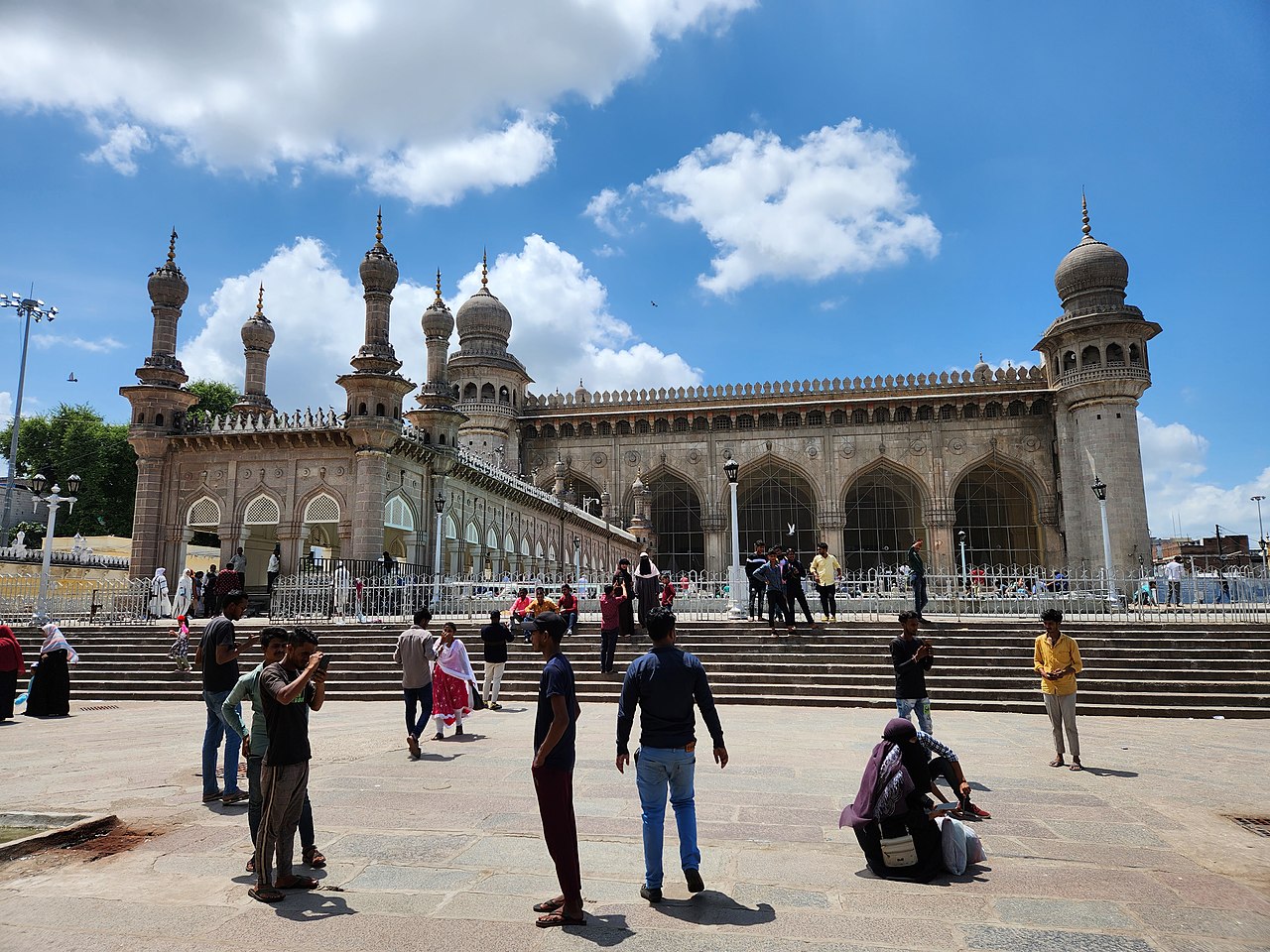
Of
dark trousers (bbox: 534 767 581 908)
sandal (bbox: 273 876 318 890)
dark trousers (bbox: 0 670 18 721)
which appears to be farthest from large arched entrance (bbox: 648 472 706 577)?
dark trousers (bbox: 534 767 581 908)

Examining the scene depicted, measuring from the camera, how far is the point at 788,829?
194 inches

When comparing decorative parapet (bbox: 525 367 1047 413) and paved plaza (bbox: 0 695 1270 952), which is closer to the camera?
paved plaza (bbox: 0 695 1270 952)

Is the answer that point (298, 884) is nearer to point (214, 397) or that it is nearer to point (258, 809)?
point (258, 809)

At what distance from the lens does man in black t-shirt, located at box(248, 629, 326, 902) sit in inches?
154

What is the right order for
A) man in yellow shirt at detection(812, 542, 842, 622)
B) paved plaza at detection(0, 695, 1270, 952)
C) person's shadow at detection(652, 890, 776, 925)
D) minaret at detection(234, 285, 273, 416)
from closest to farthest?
1. paved plaza at detection(0, 695, 1270, 952)
2. person's shadow at detection(652, 890, 776, 925)
3. man in yellow shirt at detection(812, 542, 842, 622)
4. minaret at detection(234, 285, 273, 416)

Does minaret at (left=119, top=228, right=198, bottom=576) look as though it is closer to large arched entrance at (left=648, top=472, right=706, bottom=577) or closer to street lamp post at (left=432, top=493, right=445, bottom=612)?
street lamp post at (left=432, top=493, right=445, bottom=612)

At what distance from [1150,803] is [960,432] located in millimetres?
35091

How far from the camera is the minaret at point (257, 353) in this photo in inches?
999

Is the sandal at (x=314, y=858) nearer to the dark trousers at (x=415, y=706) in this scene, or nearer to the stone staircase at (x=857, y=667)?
the dark trousers at (x=415, y=706)

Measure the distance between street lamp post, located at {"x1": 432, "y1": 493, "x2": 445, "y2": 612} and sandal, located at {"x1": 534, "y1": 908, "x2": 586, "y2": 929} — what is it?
1466 centimetres

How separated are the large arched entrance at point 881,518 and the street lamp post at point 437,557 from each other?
24395 millimetres

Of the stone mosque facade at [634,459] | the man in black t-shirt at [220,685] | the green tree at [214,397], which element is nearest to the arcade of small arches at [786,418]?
the stone mosque facade at [634,459]

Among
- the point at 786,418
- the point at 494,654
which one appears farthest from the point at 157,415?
the point at 786,418

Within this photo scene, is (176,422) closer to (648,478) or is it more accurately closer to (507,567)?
(507,567)
